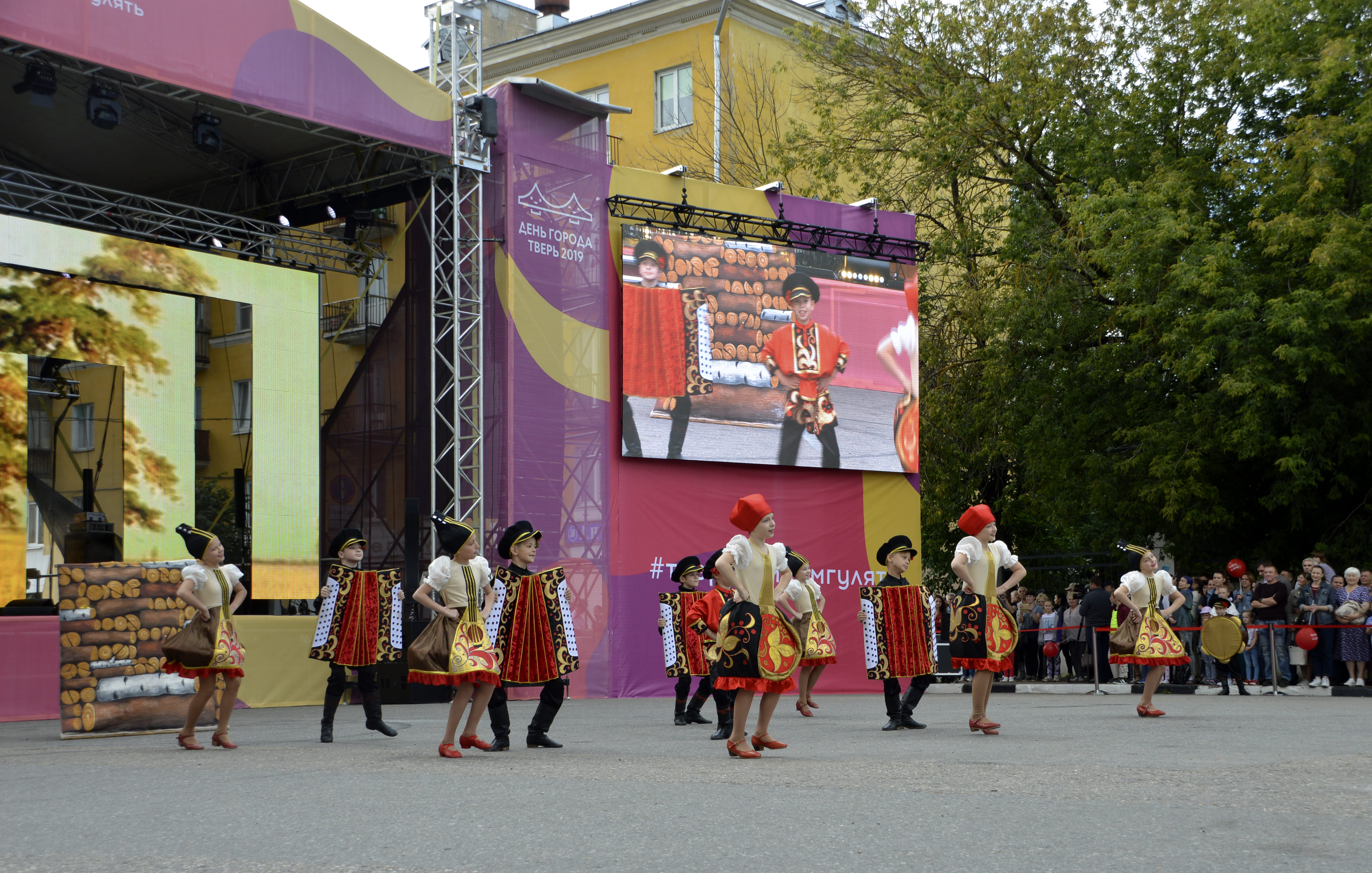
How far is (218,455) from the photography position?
20672mm

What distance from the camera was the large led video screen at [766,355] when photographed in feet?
71.4

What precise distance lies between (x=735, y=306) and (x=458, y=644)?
13.0m

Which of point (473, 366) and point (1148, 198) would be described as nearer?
point (473, 366)

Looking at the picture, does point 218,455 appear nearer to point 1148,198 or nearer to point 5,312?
point 5,312

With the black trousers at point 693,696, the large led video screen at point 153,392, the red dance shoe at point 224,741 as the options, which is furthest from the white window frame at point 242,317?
the red dance shoe at point 224,741

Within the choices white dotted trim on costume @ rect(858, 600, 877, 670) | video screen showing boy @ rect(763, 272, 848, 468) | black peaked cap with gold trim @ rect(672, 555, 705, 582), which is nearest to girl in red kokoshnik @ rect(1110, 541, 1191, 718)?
white dotted trim on costume @ rect(858, 600, 877, 670)

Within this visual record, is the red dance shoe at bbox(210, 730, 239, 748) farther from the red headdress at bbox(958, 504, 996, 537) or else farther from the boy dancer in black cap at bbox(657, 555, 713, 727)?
the red headdress at bbox(958, 504, 996, 537)

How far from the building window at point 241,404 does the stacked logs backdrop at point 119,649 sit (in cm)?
658

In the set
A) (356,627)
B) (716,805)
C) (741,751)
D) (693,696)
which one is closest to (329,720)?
(356,627)

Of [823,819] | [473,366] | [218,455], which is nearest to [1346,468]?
[473,366]

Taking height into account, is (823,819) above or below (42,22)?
below

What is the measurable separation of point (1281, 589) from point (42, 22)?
16.9 metres

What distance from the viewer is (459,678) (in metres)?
10.1

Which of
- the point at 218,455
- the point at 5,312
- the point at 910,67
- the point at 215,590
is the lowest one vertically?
the point at 215,590
